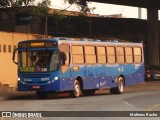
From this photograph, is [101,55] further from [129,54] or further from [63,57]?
[63,57]

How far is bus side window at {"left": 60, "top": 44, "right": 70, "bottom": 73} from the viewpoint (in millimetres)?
27844

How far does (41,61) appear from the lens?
2783cm

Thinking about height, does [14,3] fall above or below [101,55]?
above

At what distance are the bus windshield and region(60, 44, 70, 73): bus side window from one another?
252 mm

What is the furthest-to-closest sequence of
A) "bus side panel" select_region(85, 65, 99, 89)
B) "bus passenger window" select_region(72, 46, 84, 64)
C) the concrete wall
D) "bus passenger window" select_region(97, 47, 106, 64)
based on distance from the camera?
the concrete wall < "bus passenger window" select_region(97, 47, 106, 64) < "bus side panel" select_region(85, 65, 99, 89) < "bus passenger window" select_region(72, 46, 84, 64)

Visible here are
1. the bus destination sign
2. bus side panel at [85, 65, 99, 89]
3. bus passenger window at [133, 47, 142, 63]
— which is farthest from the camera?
bus passenger window at [133, 47, 142, 63]

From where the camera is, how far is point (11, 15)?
46.5 meters

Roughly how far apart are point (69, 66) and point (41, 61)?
1.51 meters

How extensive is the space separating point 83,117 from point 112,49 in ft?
48.5

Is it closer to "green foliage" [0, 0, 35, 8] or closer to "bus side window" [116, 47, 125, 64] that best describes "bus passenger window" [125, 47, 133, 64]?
"bus side window" [116, 47, 125, 64]

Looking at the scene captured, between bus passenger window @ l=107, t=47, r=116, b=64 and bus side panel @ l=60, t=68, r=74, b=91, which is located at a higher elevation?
bus passenger window @ l=107, t=47, r=116, b=64

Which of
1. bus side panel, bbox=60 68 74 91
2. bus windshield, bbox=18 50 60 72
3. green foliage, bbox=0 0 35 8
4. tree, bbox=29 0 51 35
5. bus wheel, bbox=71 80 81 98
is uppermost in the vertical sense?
green foliage, bbox=0 0 35 8

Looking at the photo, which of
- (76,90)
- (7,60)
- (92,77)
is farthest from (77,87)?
(7,60)

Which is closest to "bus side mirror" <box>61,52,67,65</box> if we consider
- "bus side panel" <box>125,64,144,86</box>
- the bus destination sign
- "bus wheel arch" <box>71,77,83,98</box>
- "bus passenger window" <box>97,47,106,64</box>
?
the bus destination sign
